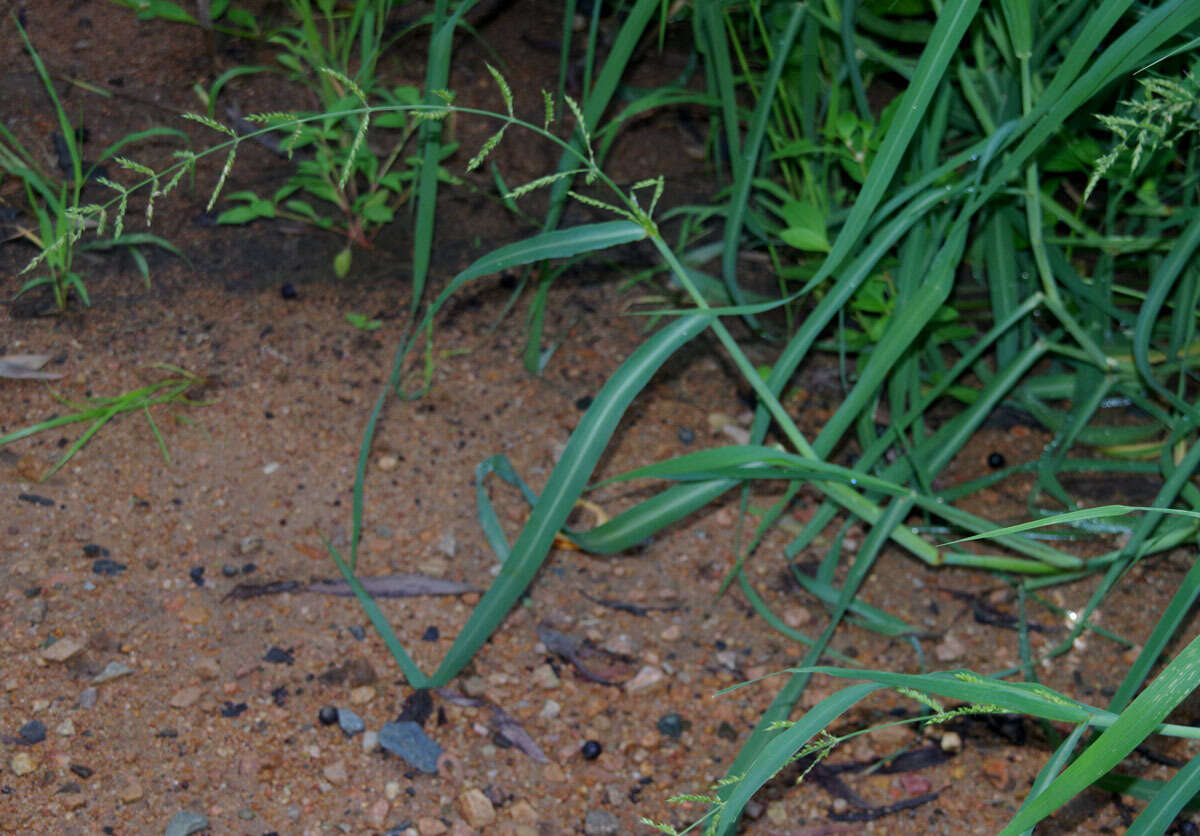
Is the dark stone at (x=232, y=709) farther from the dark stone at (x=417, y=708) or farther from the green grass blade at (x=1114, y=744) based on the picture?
the green grass blade at (x=1114, y=744)

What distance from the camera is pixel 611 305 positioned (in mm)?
1957

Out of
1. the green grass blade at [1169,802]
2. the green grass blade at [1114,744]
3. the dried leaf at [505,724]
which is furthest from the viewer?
the dried leaf at [505,724]

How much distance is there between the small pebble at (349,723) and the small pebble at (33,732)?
334mm

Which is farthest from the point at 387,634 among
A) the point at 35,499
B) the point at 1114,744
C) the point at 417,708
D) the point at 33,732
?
the point at 1114,744

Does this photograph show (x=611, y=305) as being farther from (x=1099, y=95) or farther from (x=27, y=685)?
(x=27, y=685)

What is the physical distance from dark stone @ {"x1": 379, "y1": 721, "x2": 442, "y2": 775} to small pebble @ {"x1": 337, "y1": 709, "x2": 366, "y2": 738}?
1.1 inches

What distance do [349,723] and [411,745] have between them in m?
0.08

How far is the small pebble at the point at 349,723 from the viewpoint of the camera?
132 cm

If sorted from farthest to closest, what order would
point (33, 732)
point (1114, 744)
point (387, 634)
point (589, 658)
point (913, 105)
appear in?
point (589, 658) < point (387, 634) < point (33, 732) < point (913, 105) < point (1114, 744)

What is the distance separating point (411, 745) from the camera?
131 cm

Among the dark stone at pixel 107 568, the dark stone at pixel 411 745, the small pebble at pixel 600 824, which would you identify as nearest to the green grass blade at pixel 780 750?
the small pebble at pixel 600 824

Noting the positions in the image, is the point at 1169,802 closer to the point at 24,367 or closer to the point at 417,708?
the point at 417,708

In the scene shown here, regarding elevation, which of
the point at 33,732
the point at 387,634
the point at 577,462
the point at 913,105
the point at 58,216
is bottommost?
the point at 33,732


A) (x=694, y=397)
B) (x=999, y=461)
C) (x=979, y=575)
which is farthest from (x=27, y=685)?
(x=999, y=461)
